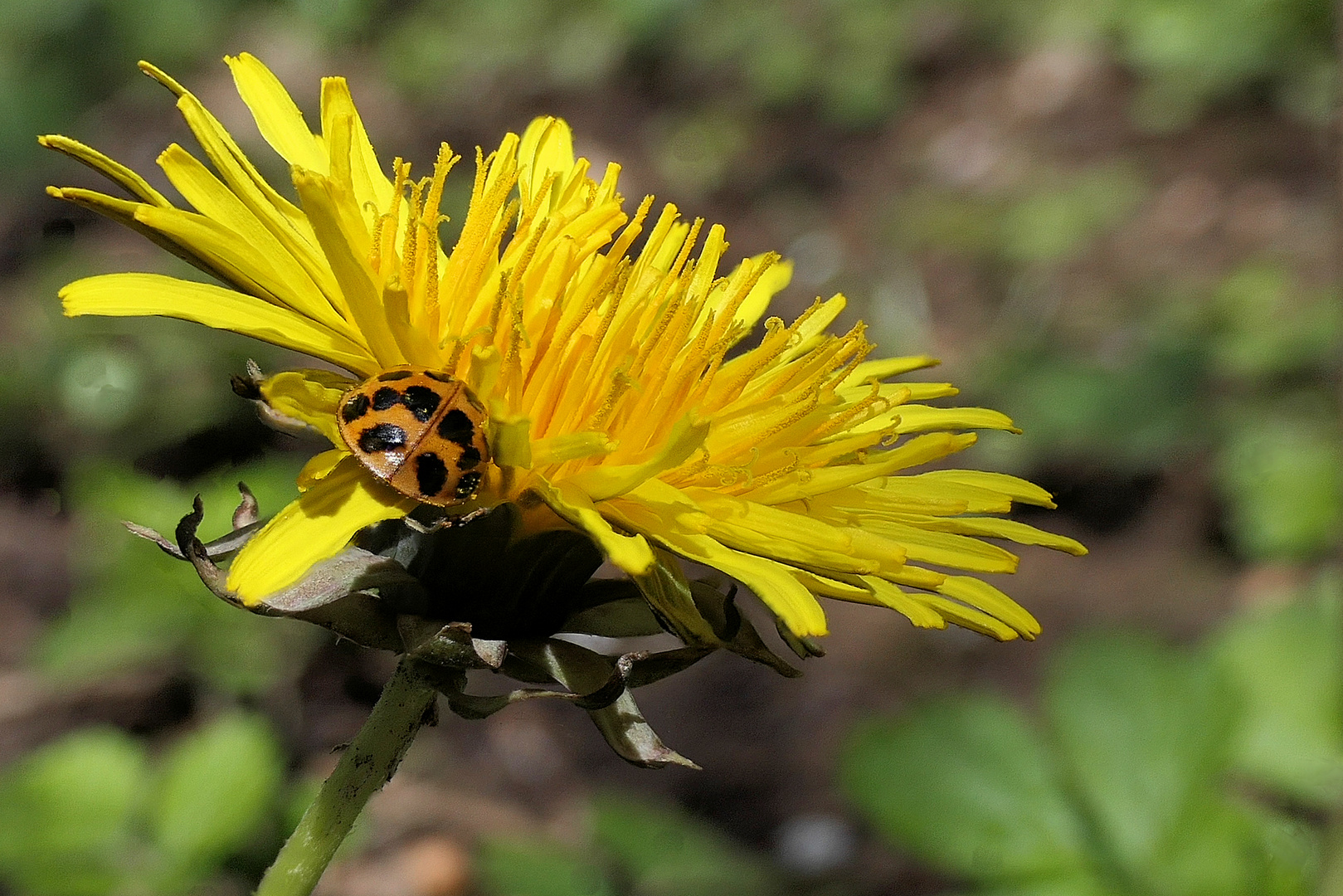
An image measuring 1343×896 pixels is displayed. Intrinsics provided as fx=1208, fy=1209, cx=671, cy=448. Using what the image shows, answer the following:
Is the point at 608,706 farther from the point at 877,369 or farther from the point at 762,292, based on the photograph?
the point at 762,292

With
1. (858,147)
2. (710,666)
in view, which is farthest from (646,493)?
(858,147)

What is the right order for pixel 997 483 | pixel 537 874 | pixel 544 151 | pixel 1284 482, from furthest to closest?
pixel 1284 482, pixel 537 874, pixel 544 151, pixel 997 483

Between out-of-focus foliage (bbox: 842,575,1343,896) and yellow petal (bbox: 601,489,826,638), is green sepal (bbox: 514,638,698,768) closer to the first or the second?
yellow petal (bbox: 601,489,826,638)

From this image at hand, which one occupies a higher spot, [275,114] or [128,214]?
[275,114]

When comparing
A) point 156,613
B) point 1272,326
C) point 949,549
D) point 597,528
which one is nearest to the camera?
point 597,528

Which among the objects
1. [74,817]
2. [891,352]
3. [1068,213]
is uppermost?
[1068,213]

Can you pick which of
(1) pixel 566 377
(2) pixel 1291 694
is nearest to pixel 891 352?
(2) pixel 1291 694

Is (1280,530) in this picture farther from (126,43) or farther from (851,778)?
(126,43)
